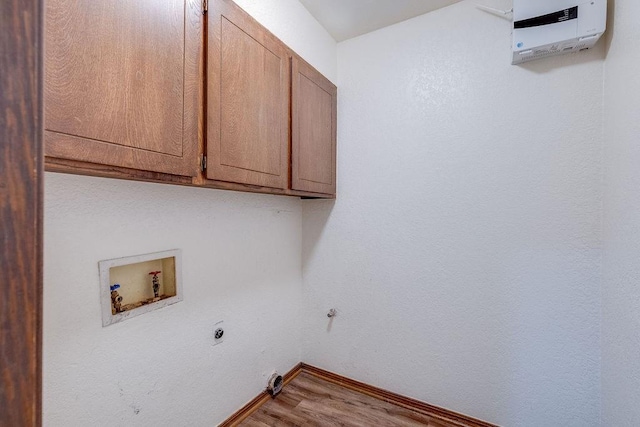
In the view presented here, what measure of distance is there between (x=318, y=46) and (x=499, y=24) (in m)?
1.05

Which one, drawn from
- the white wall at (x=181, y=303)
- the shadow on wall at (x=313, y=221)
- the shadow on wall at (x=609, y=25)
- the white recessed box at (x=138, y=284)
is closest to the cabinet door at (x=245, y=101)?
the white wall at (x=181, y=303)

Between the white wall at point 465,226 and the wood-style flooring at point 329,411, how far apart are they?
5.3 inches

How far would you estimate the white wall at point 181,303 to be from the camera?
925 mm

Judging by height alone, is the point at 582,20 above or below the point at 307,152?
above

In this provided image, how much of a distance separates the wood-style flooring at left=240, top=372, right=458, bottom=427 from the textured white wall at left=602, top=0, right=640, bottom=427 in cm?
87

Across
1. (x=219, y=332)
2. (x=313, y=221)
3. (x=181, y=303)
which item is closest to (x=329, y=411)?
(x=219, y=332)

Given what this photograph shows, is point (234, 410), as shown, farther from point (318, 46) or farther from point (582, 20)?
point (582, 20)

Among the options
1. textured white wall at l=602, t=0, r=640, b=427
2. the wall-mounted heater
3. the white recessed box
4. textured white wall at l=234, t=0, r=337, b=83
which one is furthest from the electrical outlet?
the wall-mounted heater

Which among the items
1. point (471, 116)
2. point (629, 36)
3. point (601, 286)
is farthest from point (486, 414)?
point (629, 36)

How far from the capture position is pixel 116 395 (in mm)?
1060

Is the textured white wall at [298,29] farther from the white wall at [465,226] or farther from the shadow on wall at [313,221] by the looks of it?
the shadow on wall at [313,221]

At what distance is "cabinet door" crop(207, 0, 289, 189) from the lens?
1.03 metres

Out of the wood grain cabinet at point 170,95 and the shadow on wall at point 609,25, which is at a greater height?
the shadow on wall at point 609,25

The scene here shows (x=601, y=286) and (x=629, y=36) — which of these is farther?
(x=601, y=286)
